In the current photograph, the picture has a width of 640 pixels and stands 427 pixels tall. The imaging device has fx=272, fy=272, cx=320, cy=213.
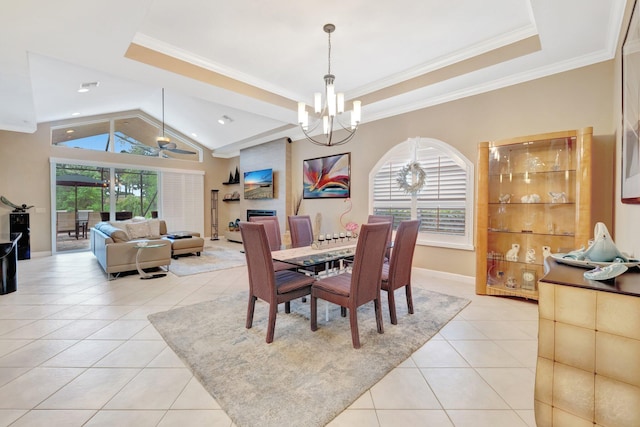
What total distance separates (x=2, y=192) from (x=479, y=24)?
913cm

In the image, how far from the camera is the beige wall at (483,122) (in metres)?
3.01

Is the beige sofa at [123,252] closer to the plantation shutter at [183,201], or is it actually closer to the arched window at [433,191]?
the plantation shutter at [183,201]

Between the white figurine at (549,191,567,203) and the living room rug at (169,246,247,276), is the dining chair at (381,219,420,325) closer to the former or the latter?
the white figurine at (549,191,567,203)

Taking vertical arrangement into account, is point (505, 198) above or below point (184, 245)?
above

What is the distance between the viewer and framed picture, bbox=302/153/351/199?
5.45m

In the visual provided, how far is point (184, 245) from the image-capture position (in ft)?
19.9

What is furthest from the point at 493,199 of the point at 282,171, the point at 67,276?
the point at 67,276

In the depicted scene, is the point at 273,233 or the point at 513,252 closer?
the point at 513,252

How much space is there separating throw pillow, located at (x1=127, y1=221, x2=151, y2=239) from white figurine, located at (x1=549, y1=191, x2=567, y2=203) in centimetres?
704

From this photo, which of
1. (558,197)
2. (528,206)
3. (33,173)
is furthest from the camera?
(33,173)

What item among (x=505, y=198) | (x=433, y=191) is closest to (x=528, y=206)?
(x=505, y=198)

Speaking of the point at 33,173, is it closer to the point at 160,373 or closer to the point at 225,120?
the point at 225,120

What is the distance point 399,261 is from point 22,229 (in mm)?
7849

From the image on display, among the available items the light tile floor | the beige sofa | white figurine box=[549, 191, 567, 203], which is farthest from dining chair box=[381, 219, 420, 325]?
the beige sofa
